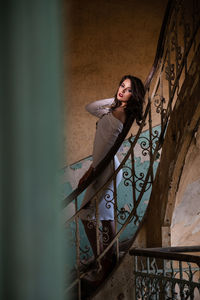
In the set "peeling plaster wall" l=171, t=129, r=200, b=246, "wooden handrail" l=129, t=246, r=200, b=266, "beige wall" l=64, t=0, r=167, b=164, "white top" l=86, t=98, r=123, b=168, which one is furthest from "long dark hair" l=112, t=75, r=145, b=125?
"beige wall" l=64, t=0, r=167, b=164

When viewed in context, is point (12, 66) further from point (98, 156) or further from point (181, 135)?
point (98, 156)

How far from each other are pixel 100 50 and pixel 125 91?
7.72 feet

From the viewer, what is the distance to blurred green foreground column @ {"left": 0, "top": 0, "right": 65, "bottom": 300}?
45cm

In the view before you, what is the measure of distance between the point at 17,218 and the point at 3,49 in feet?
0.61

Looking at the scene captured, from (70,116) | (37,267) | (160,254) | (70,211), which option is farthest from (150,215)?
(37,267)

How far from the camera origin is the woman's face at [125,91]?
4434mm

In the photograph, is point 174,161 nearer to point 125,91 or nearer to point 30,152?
point 125,91

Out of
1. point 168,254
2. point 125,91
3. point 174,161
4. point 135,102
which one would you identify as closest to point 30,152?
point 168,254

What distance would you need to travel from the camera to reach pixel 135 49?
22.0ft

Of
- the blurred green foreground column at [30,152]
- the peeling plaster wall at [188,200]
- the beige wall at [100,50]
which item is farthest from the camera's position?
the beige wall at [100,50]

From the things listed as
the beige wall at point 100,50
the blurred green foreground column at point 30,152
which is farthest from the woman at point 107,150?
the blurred green foreground column at point 30,152

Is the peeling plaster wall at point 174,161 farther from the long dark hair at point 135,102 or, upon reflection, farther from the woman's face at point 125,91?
the woman's face at point 125,91

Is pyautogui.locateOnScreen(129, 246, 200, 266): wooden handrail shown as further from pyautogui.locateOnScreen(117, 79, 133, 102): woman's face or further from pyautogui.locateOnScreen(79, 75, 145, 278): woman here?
pyautogui.locateOnScreen(117, 79, 133, 102): woman's face

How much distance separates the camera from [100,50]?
6617 mm
